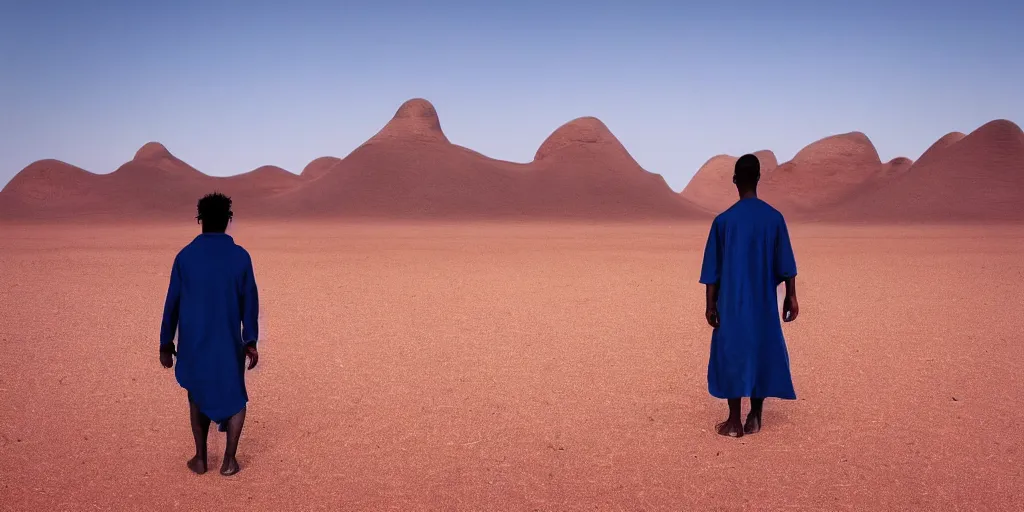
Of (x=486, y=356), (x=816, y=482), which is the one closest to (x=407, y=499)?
(x=816, y=482)

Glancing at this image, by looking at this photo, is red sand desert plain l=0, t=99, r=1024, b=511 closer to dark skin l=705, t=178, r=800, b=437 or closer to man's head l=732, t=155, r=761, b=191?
dark skin l=705, t=178, r=800, b=437

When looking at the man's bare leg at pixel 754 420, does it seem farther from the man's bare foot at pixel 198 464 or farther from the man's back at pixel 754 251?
the man's bare foot at pixel 198 464

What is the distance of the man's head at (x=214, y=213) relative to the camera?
156 inches

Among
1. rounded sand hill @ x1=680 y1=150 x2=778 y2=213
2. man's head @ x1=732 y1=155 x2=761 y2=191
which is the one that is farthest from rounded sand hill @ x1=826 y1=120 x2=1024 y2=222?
man's head @ x1=732 y1=155 x2=761 y2=191

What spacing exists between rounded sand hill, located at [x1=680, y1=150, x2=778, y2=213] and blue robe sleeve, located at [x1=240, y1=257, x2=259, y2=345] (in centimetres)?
16619

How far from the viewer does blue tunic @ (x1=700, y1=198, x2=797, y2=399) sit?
187 inches

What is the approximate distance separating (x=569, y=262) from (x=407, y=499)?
1727 centimetres

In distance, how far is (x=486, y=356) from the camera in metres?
7.85

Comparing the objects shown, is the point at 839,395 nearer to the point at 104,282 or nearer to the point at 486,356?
the point at 486,356

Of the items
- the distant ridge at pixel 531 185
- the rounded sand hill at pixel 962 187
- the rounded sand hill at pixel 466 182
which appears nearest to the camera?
the rounded sand hill at pixel 962 187

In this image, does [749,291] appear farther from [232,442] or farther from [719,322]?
[232,442]

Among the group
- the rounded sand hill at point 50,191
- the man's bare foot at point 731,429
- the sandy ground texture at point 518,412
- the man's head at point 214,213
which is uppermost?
the rounded sand hill at point 50,191

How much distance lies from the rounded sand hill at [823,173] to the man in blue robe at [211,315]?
392 ft

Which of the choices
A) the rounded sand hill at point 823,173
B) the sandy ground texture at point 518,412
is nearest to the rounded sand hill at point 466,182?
the rounded sand hill at point 823,173
